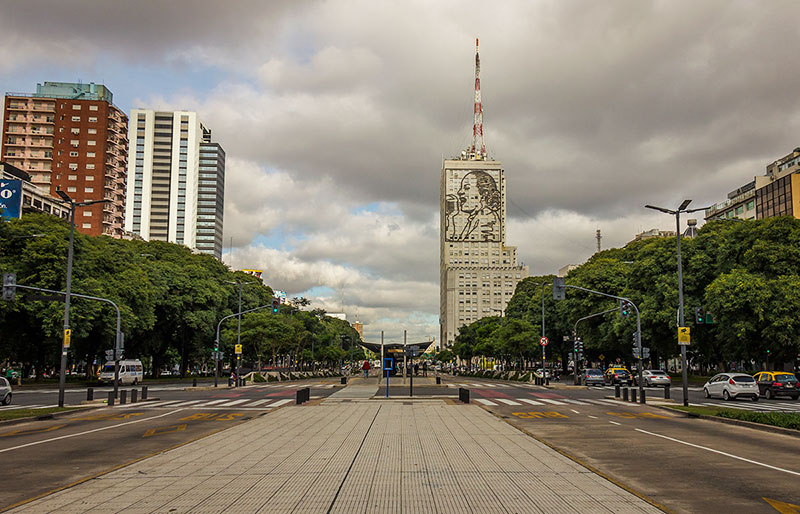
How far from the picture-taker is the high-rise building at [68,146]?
11800 centimetres

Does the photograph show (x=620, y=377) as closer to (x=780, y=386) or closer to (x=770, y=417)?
(x=780, y=386)

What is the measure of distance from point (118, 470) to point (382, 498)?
5.72 meters

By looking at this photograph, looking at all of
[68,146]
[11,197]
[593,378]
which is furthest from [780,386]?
[68,146]

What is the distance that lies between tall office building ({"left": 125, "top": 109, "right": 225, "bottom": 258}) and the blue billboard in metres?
111

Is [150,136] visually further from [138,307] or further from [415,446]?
[415,446]

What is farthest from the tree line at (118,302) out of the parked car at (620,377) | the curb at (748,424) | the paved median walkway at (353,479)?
the parked car at (620,377)

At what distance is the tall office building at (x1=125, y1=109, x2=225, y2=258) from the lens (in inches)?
7087

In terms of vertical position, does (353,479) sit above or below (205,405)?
above

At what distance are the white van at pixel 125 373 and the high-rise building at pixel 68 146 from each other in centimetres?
6528

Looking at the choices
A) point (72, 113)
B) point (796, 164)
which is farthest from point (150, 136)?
point (796, 164)

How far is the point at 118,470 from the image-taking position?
468 inches

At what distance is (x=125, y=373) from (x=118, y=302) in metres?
10.3

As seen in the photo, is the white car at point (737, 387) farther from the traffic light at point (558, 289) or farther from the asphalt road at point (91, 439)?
the asphalt road at point (91, 439)

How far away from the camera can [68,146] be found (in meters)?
120
